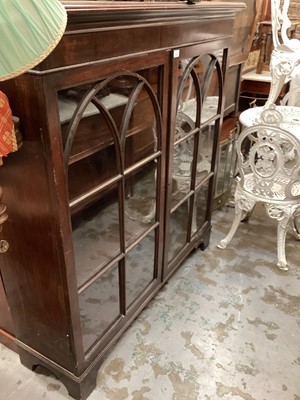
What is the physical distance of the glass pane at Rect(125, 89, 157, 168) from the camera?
1.16 m

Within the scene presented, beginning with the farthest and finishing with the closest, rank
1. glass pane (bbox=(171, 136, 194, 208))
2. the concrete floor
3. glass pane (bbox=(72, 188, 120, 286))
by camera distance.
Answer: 1. glass pane (bbox=(171, 136, 194, 208))
2. the concrete floor
3. glass pane (bbox=(72, 188, 120, 286))

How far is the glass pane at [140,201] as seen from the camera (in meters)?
1.26

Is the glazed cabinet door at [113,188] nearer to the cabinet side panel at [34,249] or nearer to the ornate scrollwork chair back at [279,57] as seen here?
the cabinet side panel at [34,249]

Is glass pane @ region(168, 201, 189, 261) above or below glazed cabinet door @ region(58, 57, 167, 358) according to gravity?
A: below

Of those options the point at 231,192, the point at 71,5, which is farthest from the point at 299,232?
the point at 71,5

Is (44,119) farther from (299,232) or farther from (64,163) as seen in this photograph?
(299,232)

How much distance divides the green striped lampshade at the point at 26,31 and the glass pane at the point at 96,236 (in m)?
0.51

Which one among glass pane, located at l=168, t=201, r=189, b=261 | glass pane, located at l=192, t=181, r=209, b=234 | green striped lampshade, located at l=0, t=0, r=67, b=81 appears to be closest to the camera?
green striped lampshade, located at l=0, t=0, r=67, b=81

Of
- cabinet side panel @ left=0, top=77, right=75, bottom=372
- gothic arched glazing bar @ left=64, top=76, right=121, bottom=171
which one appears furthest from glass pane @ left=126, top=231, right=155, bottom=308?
gothic arched glazing bar @ left=64, top=76, right=121, bottom=171

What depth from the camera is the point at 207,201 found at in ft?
6.39

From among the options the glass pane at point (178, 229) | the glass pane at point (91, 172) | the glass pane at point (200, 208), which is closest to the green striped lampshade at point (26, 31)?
the glass pane at point (91, 172)

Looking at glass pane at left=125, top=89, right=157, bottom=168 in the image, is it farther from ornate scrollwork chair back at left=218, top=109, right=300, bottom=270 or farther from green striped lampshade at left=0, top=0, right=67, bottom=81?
ornate scrollwork chair back at left=218, top=109, right=300, bottom=270

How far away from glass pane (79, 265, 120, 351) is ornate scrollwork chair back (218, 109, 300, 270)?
0.94m

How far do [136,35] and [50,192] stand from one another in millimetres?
499
